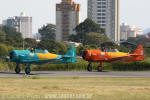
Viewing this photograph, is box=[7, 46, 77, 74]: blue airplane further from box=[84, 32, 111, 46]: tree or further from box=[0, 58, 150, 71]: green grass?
box=[84, 32, 111, 46]: tree

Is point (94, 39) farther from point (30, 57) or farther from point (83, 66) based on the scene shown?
point (30, 57)

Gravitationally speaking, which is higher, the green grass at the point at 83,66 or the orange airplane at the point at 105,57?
the orange airplane at the point at 105,57

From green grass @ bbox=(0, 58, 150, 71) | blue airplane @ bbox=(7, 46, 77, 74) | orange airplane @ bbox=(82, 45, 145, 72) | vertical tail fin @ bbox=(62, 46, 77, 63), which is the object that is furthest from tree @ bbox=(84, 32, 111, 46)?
blue airplane @ bbox=(7, 46, 77, 74)

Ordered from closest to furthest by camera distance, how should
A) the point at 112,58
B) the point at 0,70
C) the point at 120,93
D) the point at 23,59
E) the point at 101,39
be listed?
the point at 120,93
the point at 23,59
the point at 0,70
the point at 112,58
the point at 101,39

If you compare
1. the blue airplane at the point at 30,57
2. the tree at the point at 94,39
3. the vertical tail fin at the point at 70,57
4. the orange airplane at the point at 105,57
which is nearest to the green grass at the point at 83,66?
the orange airplane at the point at 105,57

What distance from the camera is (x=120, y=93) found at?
17828mm

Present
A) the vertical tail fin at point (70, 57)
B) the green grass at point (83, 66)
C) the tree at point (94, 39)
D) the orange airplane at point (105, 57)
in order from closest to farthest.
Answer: the vertical tail fin at point (70, 57), the green grass at point (83, 66), the orange airplane at point (105, 57), the tree at point (94, 39)

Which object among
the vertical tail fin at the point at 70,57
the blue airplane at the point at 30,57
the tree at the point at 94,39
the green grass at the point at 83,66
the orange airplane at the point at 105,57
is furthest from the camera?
the tree at the point at 94,39

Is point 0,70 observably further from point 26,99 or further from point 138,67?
point 26,99

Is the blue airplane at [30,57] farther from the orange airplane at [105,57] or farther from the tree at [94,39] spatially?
the tree at [94,39]

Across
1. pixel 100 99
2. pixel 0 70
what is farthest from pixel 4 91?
pixel 0 70

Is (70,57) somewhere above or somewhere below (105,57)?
above

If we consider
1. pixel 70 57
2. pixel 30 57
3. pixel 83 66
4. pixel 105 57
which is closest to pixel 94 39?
pixel 83 66

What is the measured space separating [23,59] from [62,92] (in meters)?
17.2
